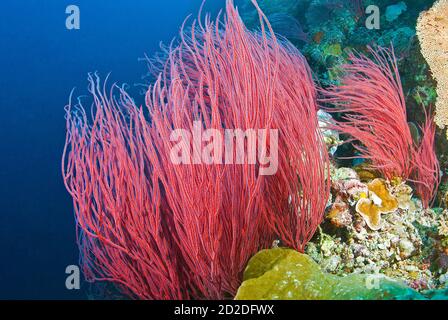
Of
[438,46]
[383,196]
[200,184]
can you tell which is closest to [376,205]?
[383,196]

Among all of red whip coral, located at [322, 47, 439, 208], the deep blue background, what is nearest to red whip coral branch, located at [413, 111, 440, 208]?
red whip coral, located at [322, 47, 439, 208]

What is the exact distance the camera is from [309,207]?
7.74ft

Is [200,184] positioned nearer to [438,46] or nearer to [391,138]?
[391,138]

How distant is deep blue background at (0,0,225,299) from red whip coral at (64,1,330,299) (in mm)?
12412

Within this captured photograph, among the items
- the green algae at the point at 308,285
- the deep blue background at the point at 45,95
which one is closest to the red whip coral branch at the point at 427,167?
the green algae at the point at 308,285

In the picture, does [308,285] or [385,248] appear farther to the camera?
[385,248]

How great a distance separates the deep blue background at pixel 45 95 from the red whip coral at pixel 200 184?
12.4 meters

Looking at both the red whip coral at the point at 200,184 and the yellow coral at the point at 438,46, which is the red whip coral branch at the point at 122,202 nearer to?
the red whip coral at the point at 200,184

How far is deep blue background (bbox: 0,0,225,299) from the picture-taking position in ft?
85.6

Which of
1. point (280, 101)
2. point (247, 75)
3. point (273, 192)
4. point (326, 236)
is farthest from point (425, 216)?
point (247, 75)

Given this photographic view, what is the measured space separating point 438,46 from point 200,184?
9.73 feet

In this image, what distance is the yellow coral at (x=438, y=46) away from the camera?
3.20 m

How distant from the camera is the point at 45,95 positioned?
3569cm

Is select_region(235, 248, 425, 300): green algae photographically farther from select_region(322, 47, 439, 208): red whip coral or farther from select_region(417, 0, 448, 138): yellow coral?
select_region(417, 0, 448, 138): yellow coral
